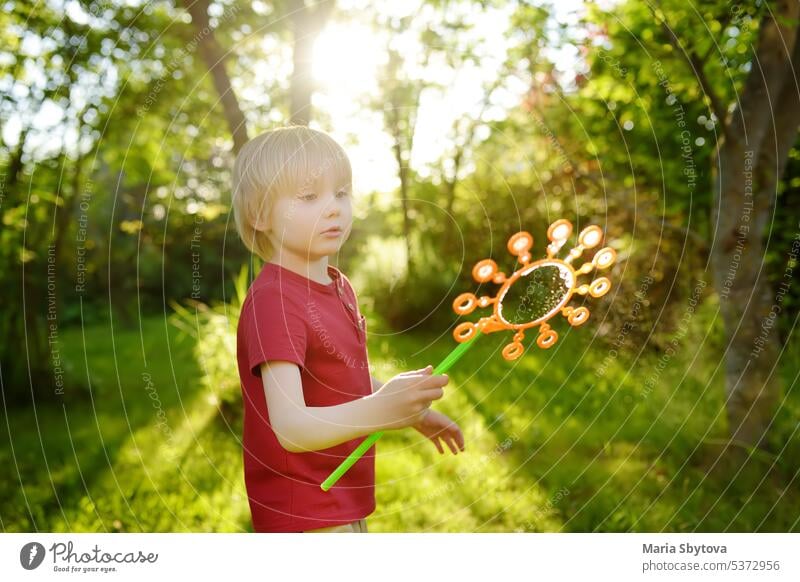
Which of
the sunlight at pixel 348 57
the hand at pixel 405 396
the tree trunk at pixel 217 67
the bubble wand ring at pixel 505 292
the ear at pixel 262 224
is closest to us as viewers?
the hand at pixel 405 396

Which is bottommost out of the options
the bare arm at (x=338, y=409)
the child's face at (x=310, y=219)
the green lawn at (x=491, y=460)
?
the green lawn at (x=491, y=460)

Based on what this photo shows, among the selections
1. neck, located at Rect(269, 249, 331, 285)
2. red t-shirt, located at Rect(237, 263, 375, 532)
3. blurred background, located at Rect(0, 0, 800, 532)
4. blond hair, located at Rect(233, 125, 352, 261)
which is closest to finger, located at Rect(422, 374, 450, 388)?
red t-shirt, located at Rect(237, 263, 375, 532)

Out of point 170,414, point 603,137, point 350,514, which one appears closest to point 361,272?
point 170,414

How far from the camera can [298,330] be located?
4.74 ft

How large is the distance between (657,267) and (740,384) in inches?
42.5

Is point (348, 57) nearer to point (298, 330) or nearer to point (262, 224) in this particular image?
point (262, 224)

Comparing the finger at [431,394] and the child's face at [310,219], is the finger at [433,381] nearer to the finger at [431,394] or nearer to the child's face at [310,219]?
the finger at [431,394]

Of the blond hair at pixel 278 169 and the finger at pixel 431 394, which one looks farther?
the blond hair at pixel 278 169

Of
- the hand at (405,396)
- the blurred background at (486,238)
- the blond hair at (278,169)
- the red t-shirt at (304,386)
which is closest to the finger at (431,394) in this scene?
the hand at (405,396)

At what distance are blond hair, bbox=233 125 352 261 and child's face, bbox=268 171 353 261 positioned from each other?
0.5 inches

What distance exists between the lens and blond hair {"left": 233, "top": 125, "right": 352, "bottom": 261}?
1563 millimetres

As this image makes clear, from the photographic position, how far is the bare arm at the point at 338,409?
1381mm

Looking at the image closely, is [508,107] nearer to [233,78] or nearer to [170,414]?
[233,78]
